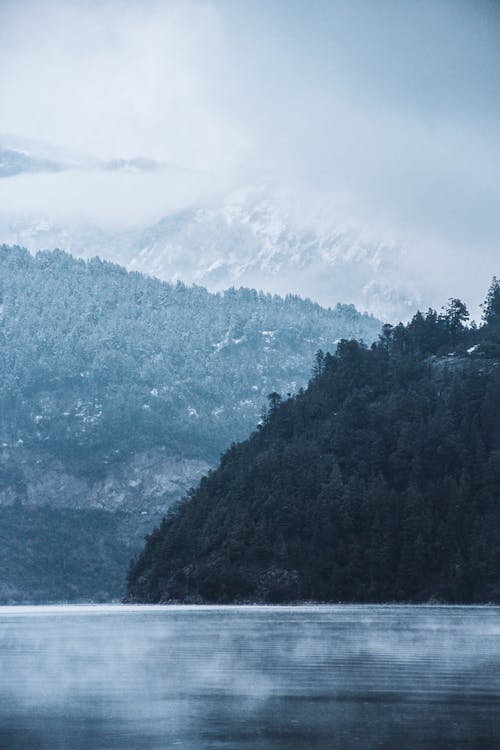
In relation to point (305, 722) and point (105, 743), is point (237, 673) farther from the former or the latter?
point (105, 743)

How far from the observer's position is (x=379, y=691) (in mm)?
86250

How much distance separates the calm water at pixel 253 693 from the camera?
223 ft

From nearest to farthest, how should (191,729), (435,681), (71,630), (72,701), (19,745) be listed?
1. (19,745)
2. (191,729)
3. (72,701)
4. (435,681)
5. (71,630)

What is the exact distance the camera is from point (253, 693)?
87062 mm

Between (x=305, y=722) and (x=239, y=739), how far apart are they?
6.47m

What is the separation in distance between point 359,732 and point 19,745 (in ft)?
50.2

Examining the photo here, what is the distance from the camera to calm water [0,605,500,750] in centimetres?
6794

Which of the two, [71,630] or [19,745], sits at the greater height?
[19,745]

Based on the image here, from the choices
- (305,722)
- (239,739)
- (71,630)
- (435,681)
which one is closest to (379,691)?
(435,681)

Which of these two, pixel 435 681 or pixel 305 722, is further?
pixel 435 681

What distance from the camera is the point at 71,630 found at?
184 meters

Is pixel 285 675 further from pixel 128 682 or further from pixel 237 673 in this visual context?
pixel 128 682

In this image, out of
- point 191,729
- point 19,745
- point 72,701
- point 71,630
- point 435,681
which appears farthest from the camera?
point 71,630

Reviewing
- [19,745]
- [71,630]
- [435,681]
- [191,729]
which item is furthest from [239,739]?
[71,630]
